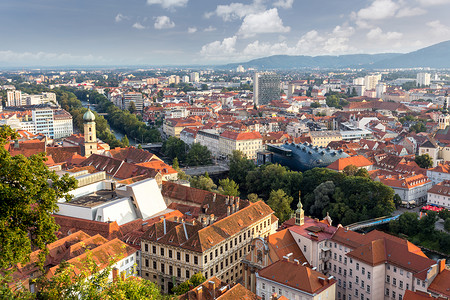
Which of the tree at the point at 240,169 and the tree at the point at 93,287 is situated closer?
the tree at the point at 93,287

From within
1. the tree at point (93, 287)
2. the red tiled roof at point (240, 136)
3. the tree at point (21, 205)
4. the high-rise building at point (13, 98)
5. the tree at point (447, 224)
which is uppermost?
the tree at point (21, 205)

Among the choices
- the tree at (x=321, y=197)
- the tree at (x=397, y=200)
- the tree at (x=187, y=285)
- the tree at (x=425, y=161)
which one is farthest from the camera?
the tree at (x=425, y=161)

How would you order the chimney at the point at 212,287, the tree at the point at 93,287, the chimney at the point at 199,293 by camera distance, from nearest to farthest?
the tree at the point at 93,287 → the chimney at the point at 199,293 → the chimney at the point at 212,287

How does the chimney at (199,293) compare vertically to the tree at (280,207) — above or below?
above

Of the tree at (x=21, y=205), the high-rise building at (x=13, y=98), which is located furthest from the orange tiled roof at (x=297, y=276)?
the high-rise building at (x=13, y=98)

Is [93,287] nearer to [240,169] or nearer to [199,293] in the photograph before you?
[199,293]

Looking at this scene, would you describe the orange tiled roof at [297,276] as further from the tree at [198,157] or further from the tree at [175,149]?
the tree at [175,149]

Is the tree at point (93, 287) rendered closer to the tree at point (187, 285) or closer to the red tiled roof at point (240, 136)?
the tree at point (187, 285)

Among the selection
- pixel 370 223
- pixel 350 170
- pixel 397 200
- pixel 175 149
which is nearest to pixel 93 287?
→ pixel 370 223
